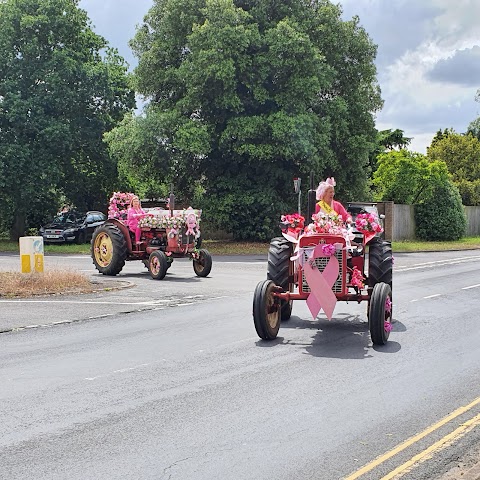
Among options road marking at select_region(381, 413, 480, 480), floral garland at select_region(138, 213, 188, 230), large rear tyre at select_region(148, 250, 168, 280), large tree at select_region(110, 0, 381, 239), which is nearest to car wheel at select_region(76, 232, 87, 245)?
large tree at select_region(110, 0, 381, 239)

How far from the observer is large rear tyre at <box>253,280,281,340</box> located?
1083cm

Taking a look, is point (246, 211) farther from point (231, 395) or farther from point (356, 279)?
point (231, 395)

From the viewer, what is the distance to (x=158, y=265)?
20.9 metres

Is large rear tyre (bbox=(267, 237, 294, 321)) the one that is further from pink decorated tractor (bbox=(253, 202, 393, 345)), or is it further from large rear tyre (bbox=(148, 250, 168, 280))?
large rear tyre (bbox=(148, 250, 168, 280))

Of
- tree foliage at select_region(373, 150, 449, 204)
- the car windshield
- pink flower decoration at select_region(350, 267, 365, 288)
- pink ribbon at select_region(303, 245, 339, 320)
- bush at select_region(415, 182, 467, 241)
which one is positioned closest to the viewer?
pink ribbon at select_region(303, 245, 339, 320)

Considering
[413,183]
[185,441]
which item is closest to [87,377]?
[185,441]

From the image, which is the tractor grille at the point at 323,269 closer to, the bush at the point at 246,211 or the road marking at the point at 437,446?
the road marking at the point at 437,446

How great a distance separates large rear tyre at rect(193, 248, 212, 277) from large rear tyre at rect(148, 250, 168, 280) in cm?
127

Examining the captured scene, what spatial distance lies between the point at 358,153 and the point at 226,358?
106 ft

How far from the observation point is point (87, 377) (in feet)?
29.2

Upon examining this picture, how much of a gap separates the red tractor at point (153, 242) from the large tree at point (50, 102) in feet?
58.4

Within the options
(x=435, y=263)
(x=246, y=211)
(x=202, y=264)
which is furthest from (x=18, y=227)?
(x=202, y=264)

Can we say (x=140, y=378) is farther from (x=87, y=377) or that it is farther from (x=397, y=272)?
(x=397, y=272)

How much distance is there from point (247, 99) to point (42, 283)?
21.1m
